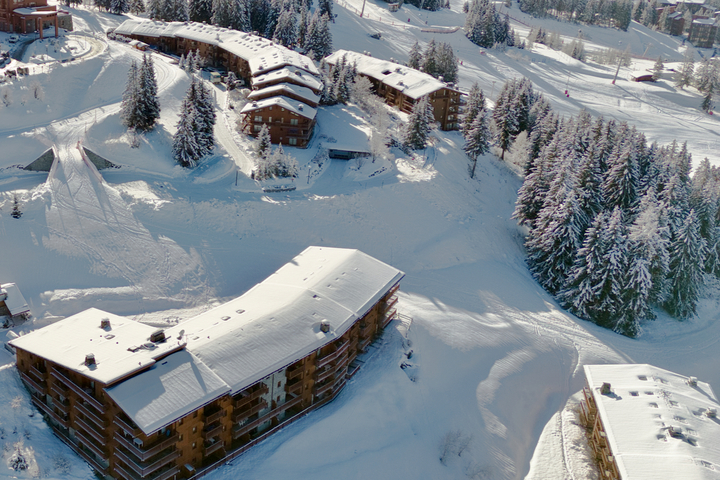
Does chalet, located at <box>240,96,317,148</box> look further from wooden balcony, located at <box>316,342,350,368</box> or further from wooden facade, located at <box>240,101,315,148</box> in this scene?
wooden balcony, located at <box>316,342,350,368</box>

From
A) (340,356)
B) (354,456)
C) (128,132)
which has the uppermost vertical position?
(128,132)

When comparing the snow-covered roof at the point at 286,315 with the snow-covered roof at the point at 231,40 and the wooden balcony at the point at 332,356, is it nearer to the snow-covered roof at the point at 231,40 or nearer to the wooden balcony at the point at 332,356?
the wooden balcony at the point at 332,356

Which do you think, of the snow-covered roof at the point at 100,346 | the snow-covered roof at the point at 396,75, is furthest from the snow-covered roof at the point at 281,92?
the snow-covered roof at the point at 100,346

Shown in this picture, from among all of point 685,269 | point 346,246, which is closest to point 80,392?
point 346,246

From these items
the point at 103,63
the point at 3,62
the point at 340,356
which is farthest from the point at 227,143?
the point at 340,356

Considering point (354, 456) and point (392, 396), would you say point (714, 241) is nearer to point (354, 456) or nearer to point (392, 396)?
point (392, 396)

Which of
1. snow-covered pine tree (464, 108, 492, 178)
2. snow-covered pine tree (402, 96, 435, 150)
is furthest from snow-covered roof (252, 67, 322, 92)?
snow-covered pine tree (464, 108, 492, 178)
